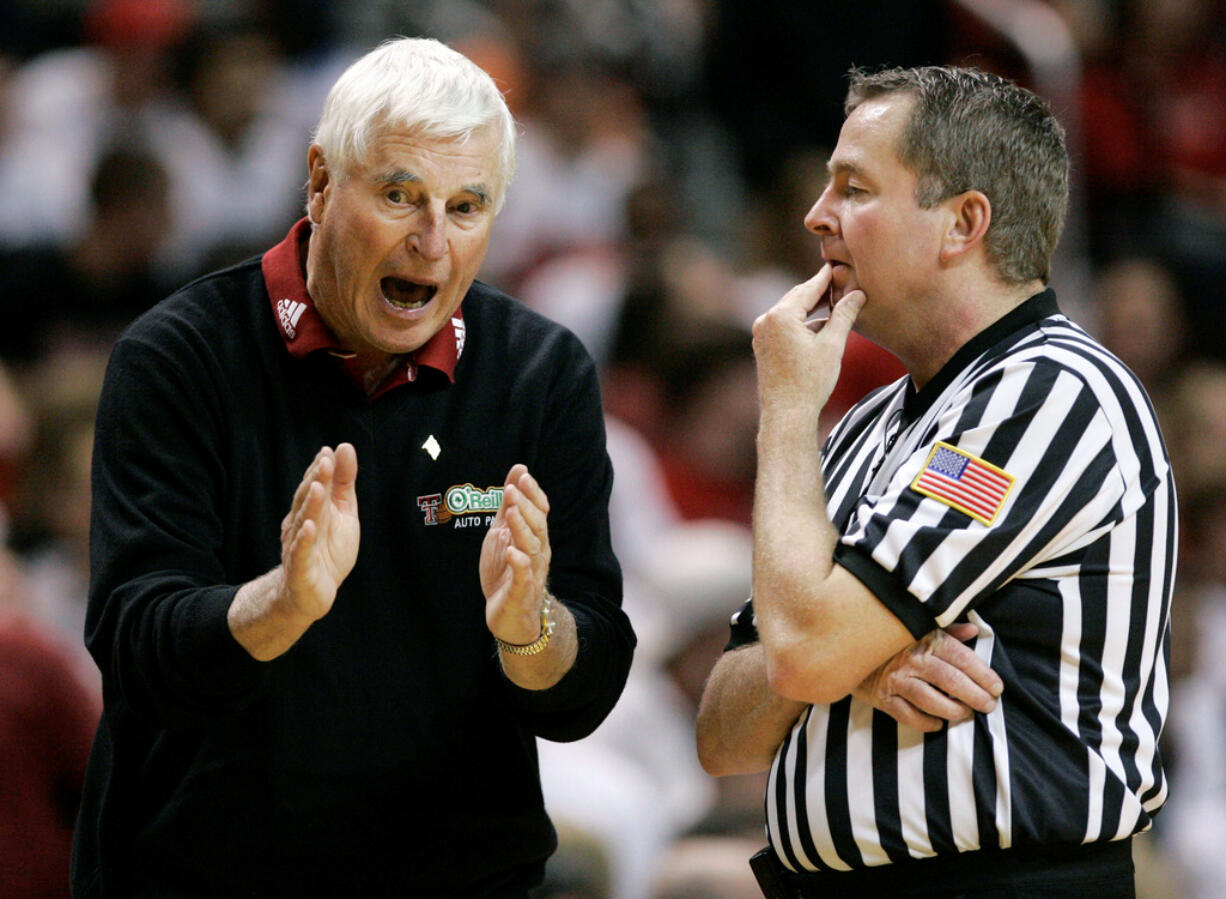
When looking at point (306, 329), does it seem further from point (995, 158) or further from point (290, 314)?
point (995, 158)

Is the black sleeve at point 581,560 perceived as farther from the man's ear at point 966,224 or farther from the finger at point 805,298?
the man's ear at point 966,224

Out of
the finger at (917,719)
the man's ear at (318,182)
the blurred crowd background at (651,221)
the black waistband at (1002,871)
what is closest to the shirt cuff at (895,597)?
the finger at (917,719)

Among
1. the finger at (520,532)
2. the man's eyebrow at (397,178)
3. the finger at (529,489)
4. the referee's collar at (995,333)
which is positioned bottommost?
the finger at (520,532)

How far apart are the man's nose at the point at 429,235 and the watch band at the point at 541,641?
61cm

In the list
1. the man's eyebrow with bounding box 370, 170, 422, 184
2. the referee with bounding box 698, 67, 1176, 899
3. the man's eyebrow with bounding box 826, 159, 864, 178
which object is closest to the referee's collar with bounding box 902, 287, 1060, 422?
the referee with bounding box 698, 67, 1176, 899

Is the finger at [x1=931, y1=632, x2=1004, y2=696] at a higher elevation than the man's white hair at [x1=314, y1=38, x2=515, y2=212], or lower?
lower

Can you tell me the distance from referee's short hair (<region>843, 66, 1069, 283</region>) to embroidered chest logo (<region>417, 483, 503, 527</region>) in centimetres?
91

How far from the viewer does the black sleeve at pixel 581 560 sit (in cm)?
291

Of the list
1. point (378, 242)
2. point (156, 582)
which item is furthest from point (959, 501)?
point (156, 582)

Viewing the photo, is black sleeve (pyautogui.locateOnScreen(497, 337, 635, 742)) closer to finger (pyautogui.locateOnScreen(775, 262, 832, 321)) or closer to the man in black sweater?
the man in black sweater

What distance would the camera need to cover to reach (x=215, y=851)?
282 cm

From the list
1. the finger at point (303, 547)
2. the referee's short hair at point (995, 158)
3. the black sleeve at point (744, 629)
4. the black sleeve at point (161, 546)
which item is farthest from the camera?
the black sleeve at point (744, 629)

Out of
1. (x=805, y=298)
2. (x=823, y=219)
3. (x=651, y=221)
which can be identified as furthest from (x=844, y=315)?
(x=651, y=221)

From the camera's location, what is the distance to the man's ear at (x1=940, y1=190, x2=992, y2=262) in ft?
9.71
